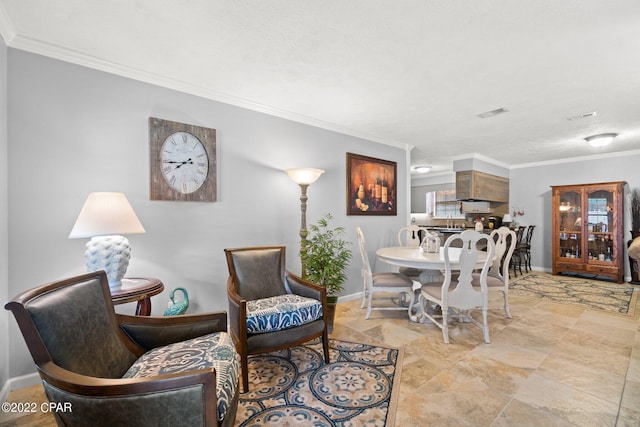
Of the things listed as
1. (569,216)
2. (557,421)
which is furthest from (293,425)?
(569,216)

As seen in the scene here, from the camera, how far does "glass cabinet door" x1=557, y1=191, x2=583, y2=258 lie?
18.4 feet

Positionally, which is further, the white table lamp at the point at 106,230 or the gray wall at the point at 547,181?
the gray wall at the point at 547,181

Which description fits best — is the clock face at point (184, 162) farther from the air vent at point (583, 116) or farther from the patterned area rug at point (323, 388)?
the air vent at point (583, 116)

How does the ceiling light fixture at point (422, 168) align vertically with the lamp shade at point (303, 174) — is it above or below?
above

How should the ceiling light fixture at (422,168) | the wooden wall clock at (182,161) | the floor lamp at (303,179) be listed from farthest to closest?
the ceiling light fixture at (422,168) < the floor lamp at (303,179) < the wooden wall clock at (182,161)

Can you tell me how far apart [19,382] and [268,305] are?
1.77 metres

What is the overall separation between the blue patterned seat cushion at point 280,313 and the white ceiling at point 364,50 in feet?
6.29

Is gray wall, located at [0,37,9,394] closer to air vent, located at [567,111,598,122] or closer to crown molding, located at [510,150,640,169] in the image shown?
air vent, located at [567,111,598,122]

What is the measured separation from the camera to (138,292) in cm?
190

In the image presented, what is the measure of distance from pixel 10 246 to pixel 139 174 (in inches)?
36.9

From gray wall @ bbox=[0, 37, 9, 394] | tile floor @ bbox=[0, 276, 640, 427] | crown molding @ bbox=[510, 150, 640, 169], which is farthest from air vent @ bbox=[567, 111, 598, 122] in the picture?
gray wall @ bbox=[0, 37, 9, 394]

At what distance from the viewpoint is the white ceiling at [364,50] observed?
67.9 inches

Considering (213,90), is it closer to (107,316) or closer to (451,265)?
(107,316)

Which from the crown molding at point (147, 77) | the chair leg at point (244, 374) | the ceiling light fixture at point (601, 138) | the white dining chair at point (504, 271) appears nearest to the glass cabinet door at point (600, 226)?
the ceiling light fixture at point (601, 138)
